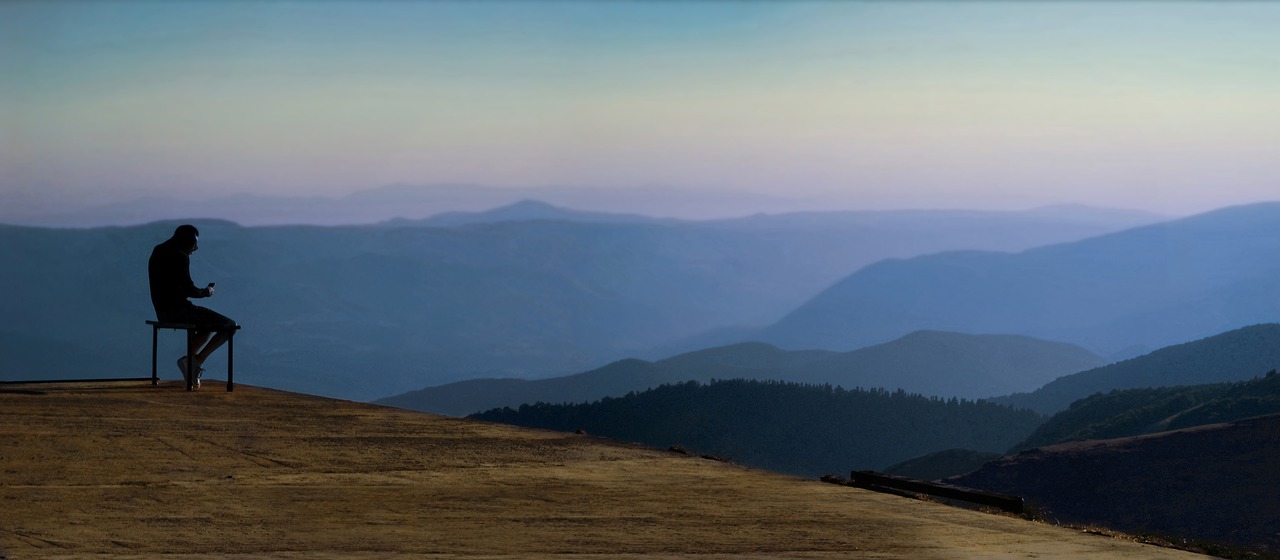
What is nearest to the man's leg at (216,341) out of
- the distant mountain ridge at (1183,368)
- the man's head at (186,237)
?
the man's head at (186,237)

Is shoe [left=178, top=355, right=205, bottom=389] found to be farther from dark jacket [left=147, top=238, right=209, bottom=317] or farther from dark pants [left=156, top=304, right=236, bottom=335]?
dark jacket [left=147, top=238, right=209, bottom=317]

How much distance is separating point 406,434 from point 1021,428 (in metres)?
105

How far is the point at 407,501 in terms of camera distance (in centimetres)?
924

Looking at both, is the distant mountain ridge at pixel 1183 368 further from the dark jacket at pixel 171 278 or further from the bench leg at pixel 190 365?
the dark jacket at pixel 171 278

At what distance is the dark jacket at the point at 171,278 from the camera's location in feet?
48.2

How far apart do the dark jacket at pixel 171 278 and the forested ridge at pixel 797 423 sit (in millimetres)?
→ 88398

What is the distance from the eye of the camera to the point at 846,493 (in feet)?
34.7

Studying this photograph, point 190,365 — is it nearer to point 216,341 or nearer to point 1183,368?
point 216,341

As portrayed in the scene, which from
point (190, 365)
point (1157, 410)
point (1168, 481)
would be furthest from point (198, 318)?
point (1157, 410)

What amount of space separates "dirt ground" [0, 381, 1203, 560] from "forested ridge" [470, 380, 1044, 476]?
91.3 m

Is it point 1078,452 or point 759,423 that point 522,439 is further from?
point 759,423

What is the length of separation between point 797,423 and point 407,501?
10379 centimetres

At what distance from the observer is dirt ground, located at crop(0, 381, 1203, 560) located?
7746 millimetres

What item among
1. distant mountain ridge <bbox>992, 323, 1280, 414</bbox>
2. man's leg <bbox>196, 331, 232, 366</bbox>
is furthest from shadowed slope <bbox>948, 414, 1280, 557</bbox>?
distant mountain ridge <bbox>992, 323, 1280, 414</bbox>
